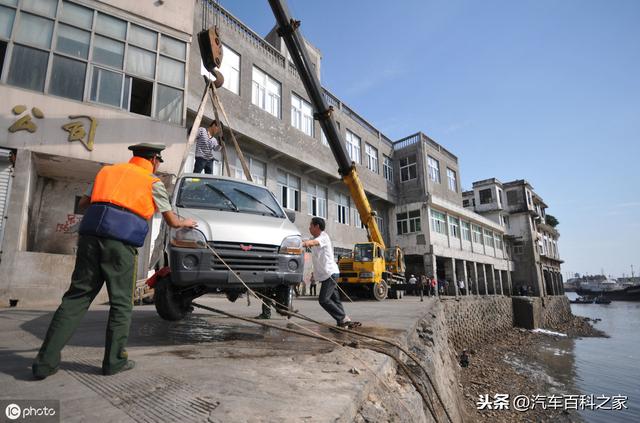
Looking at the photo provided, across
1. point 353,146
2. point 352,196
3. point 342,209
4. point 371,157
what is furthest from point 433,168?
point 352,196

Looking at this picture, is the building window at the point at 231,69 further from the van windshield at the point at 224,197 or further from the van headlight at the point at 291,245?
the van headlight at the point at 291,245

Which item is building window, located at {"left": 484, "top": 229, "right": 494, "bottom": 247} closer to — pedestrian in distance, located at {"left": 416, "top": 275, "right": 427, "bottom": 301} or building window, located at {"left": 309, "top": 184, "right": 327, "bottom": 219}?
A: pedestrian in distance, located at {"left": 416, "top": 275, "right": 427, "bottom": 301}

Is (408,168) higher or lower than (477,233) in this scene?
higher

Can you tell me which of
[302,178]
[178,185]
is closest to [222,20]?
[302,178]

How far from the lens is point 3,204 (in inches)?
349

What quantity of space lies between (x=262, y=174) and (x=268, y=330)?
1256 cm

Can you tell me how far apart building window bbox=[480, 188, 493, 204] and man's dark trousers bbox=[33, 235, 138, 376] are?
4812 cm

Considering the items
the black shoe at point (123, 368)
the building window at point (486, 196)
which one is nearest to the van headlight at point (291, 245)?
the black shoe at point (123, 368)

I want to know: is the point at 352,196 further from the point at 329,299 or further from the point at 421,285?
the point at 329,299

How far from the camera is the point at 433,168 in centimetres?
2988

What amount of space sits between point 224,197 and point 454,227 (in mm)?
29756

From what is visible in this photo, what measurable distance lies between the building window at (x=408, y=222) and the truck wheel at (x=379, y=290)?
12774mm

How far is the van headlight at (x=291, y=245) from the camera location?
4.10m

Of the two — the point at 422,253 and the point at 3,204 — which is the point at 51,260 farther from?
the point at 422,253
